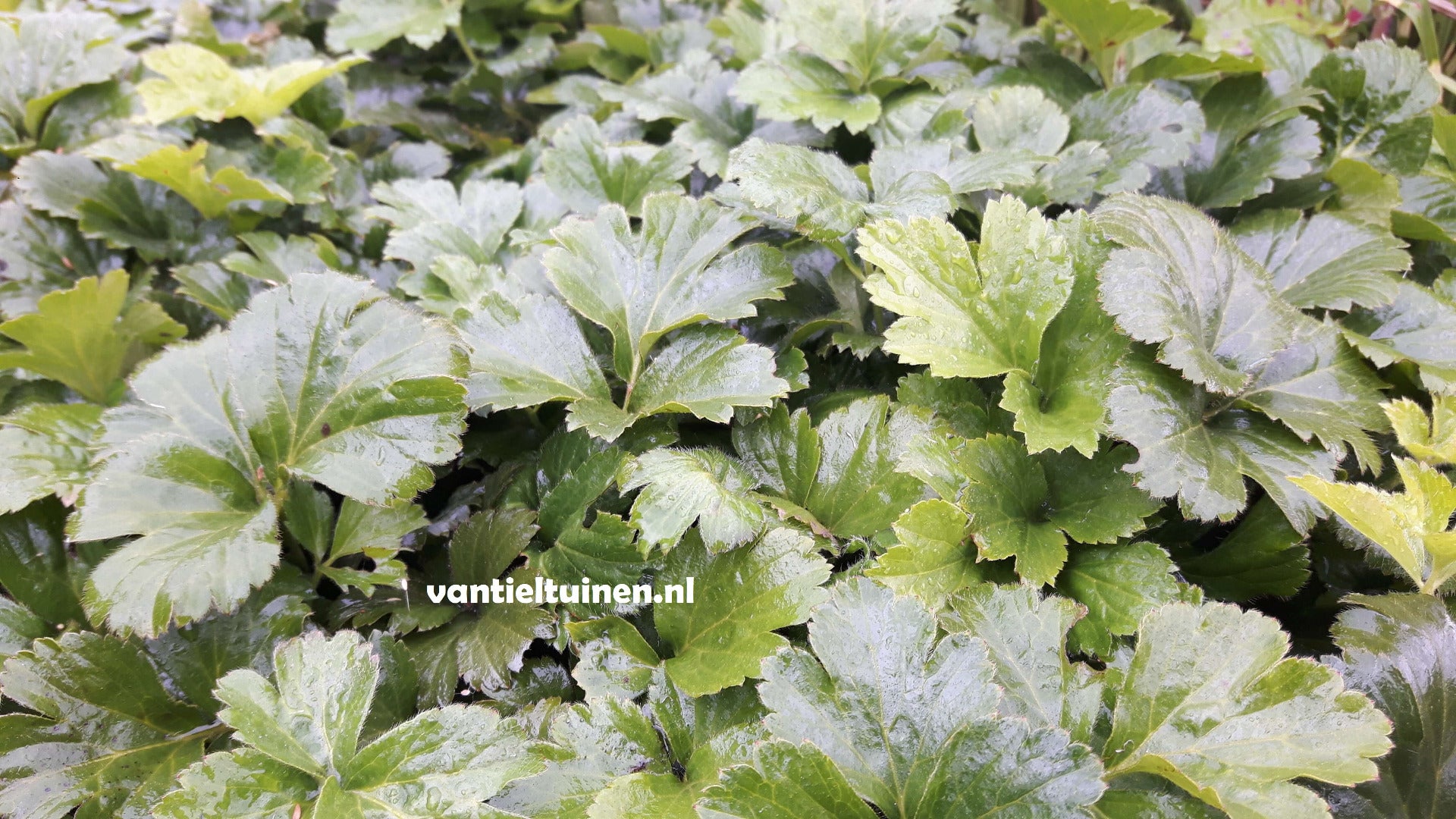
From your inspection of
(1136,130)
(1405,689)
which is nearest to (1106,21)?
(1136,130)

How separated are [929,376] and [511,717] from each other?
2.09 ft

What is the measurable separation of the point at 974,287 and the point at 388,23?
1.60m

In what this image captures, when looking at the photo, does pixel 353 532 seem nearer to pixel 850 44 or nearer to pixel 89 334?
pixel 89 334

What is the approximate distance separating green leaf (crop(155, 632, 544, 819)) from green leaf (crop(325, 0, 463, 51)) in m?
1.52

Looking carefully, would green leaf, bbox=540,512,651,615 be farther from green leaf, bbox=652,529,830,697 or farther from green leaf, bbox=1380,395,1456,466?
green leaf, bbox=1380,395,1456,466

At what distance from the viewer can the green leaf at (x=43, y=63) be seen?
5.40 ft

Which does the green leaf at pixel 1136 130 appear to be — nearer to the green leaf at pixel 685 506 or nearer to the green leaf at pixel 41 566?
the green leaf at pixel 685 506

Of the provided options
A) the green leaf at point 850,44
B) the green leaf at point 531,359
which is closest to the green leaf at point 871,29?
the green leaf at point 850,44

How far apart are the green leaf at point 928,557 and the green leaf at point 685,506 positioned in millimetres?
146

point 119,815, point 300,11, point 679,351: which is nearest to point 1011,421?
point 679,351

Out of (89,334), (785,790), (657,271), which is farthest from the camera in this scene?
(89,334)

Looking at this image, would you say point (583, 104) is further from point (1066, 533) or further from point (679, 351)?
point (1066, 533)

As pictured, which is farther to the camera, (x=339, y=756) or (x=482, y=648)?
(x=482, y=648)

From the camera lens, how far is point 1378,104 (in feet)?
4.63
